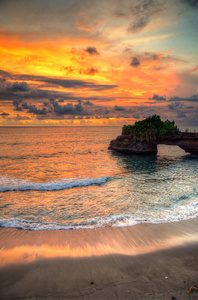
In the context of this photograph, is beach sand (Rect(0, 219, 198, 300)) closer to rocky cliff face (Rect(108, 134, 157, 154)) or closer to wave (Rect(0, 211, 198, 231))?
wave (Rect(0, 211, 198, 231))

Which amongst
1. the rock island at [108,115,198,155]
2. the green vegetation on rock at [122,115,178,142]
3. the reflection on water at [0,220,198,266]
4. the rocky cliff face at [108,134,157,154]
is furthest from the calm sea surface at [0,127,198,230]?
the green vegetation on rock at [122,115,178,142]

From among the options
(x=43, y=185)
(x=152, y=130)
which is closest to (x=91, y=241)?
(x=43, y=185)

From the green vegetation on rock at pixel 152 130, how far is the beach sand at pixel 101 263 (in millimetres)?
37453

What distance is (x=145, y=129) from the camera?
47375 millimetres

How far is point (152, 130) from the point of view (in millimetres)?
46750

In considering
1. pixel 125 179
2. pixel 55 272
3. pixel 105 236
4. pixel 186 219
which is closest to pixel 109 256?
pixel 105 236

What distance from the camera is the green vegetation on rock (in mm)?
46938

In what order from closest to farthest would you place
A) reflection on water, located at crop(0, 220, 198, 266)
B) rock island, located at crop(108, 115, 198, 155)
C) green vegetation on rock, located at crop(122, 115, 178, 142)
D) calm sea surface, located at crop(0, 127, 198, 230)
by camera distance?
reflection on water, located at crop(0, 220, 198, 266) → calm sea surface, located at crop(0, 127, 198, 230) → rock island, located at crop(108, 115, 198, 155) → green vegetation on rock, located at crop(122, 115, 178, 142)

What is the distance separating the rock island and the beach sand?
122ft

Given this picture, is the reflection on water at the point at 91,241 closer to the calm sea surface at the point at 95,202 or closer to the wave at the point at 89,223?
the wave at the point at 89,223

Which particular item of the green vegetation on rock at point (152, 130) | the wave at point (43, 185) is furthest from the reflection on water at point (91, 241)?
the green vegetation on rock at point (152, 130)

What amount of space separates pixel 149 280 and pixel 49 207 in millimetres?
10176

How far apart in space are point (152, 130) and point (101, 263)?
1676 inches

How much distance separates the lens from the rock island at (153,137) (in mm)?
A: 46750
